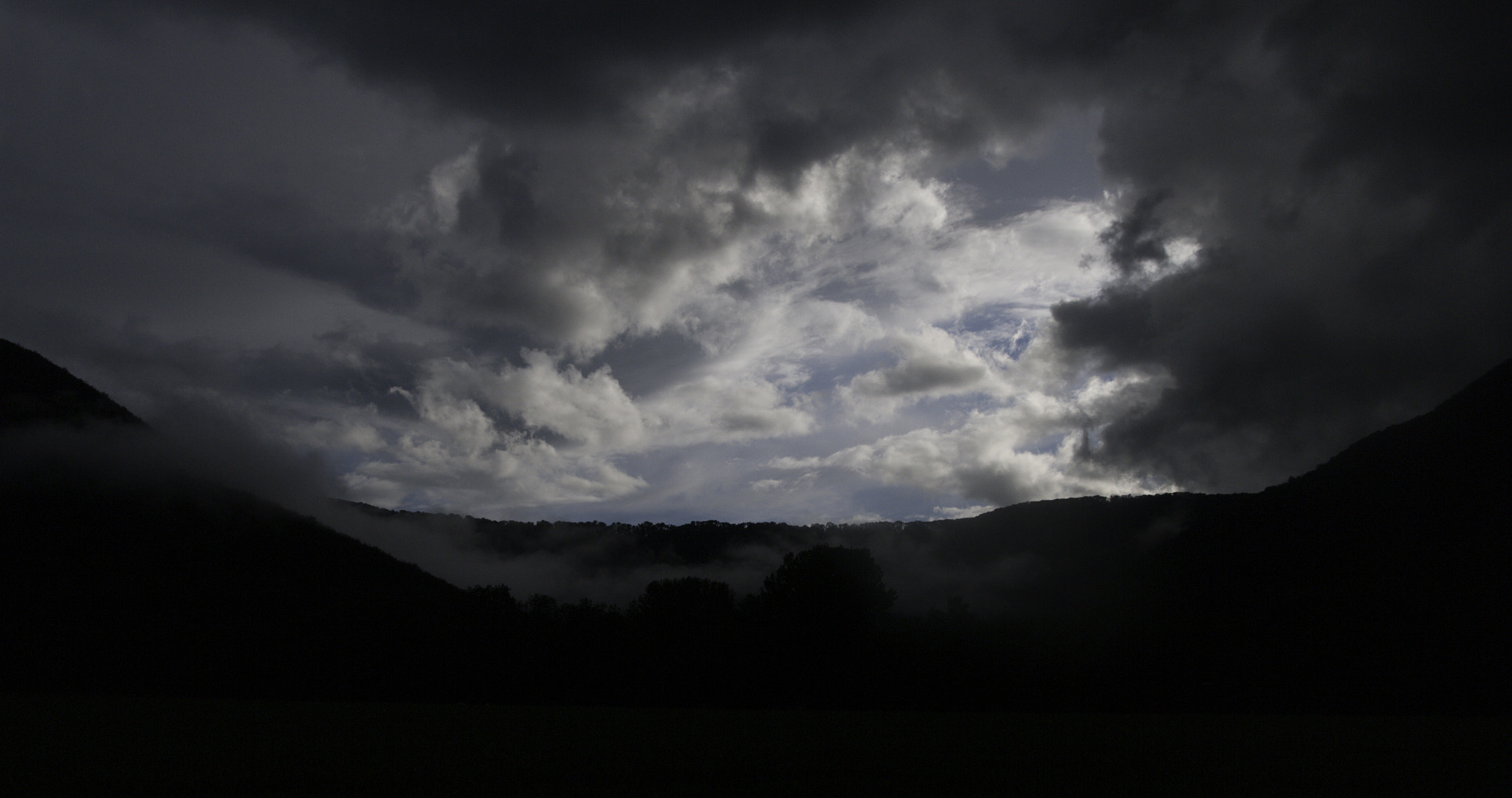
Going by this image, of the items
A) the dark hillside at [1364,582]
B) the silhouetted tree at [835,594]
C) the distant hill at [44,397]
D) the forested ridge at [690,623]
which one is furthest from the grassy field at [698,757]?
the distant hill at [44,397]

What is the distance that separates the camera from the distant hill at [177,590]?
8231 cm

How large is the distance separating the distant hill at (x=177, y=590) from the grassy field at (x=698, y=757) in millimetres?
58264

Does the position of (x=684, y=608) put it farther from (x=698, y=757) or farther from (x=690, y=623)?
(x=698, y=757)

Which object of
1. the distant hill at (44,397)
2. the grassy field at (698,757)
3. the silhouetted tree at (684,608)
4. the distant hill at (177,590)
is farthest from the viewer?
the distant hill at (44,397)

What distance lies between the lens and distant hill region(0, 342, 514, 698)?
8231 centimetres

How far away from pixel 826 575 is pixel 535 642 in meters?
39.8

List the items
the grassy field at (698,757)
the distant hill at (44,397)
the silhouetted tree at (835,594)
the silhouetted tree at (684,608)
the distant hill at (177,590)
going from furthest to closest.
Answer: the distant hill at (44,397) < the silhouetted tree at (684,608) < the distant hill at (177,590) < the silhouetted tree at (835,594) < the grassy field at (698,757)

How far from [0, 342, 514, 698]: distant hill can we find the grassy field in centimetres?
5826

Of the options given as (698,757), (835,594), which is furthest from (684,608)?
(698,757)

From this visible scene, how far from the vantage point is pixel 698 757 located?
65.8ft

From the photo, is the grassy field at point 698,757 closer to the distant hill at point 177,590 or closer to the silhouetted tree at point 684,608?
the distant hill at point 177,590

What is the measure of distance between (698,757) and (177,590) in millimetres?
105146

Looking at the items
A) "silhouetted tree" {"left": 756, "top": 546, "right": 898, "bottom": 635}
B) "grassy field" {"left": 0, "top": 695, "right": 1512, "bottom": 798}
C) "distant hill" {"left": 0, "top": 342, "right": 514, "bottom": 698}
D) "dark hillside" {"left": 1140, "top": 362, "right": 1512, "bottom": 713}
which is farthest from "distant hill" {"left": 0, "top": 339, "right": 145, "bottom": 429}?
"dark hillside" {"left": 1140, "top": 362, "right": 1512, "bottom": 713}

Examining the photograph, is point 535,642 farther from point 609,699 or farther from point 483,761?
point 483,761
